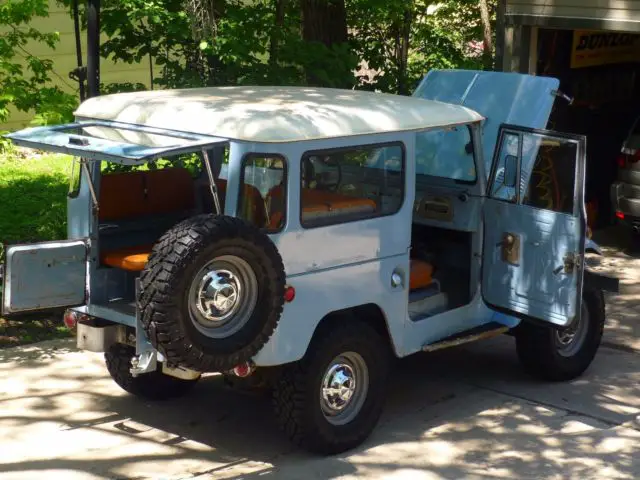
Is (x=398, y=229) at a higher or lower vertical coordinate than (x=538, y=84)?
lower

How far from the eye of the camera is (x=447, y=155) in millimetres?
8328

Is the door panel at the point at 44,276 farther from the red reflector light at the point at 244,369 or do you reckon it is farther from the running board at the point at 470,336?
the running board at the point at 470,336

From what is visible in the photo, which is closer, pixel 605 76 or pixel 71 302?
pixel 71 302

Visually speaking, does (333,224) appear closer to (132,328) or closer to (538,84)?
(132,328)

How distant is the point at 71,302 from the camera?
7051 mm

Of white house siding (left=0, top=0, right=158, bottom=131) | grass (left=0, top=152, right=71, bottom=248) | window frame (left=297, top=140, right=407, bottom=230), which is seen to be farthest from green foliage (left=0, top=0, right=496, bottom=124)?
white house siding (left=0, top=0, right=158, bottom=131)

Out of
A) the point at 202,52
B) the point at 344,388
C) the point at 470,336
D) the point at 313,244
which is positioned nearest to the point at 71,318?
the point at 313,244

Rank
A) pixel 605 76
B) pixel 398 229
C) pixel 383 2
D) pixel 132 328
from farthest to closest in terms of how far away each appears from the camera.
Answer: pixel 605 76 → pixel 383 2 → pixel 398 229 → pixel 132 328

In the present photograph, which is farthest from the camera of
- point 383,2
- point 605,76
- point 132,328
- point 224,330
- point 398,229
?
point 605,76

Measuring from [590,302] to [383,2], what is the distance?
15.6 ft

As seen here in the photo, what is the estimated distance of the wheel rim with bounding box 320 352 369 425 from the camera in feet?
23.3

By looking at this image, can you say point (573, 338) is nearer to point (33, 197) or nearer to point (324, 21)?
point (324, 21)

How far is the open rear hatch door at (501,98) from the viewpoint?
847 centimetres

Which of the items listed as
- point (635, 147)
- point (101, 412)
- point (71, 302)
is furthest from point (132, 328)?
point (635, 147)
